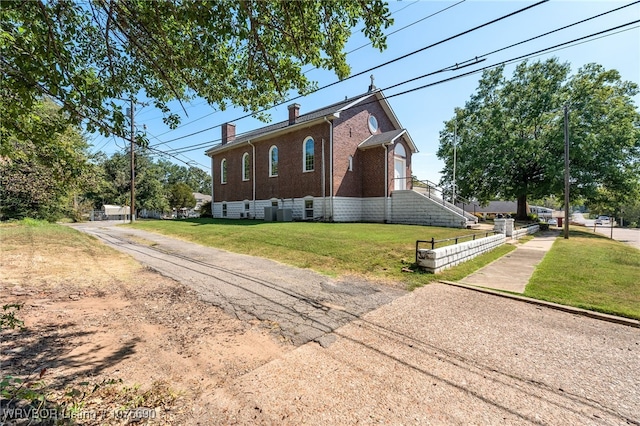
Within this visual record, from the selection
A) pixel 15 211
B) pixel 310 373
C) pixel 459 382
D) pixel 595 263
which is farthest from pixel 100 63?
pixel 15 211

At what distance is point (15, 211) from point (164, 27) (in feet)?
90.2

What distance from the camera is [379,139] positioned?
845 inches

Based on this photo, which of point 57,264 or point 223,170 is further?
point 223,170

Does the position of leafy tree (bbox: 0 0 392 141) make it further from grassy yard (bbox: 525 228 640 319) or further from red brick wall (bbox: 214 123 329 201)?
red brick wall (bbox: 214 123 329 201)

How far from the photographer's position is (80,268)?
26.1 ft

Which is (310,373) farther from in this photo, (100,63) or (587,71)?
(587,71)

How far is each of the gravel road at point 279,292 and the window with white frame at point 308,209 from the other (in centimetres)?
1159

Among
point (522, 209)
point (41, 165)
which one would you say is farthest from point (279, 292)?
point (522, 209)

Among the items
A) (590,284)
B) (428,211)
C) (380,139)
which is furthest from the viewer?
(380,139)

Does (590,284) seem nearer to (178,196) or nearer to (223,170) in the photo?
(223,170)

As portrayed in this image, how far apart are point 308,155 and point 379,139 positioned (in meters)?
5.49

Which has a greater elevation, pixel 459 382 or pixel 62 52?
pixel 62 52

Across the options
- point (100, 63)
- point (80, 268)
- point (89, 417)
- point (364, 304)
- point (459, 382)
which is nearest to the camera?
point (89, 417)

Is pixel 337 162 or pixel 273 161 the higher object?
pixel 273 161
